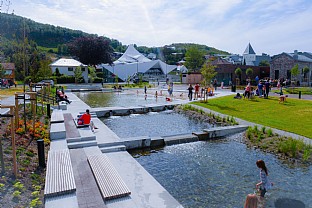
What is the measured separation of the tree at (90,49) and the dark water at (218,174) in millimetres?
51633

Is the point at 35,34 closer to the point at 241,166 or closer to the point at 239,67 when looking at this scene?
the point at 239,67

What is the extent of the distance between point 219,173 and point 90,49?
54715 millimetres

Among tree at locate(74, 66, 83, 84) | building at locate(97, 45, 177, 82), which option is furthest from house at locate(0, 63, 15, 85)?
building at locate(97, 45, 177, 82)

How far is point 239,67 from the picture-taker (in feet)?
148

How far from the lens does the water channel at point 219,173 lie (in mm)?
6422

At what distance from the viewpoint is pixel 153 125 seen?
47.7 feet

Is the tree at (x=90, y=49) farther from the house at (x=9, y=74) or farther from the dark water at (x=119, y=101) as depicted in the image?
the dark water at (x=119, y=101)

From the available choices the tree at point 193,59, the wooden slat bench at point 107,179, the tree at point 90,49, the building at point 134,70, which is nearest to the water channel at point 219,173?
the wooden slat bench at point 107,179

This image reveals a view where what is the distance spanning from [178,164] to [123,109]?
1020 cm

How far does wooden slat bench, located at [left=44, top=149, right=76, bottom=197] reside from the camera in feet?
18.2

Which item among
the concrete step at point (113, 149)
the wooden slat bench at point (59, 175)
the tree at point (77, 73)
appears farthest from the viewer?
the tree at point (77, 73)

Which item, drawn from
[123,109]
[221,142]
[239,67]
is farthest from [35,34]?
[221,142]

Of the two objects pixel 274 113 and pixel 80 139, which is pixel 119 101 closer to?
pixel 274 113

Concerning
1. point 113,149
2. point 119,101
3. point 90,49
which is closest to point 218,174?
point 113,149
